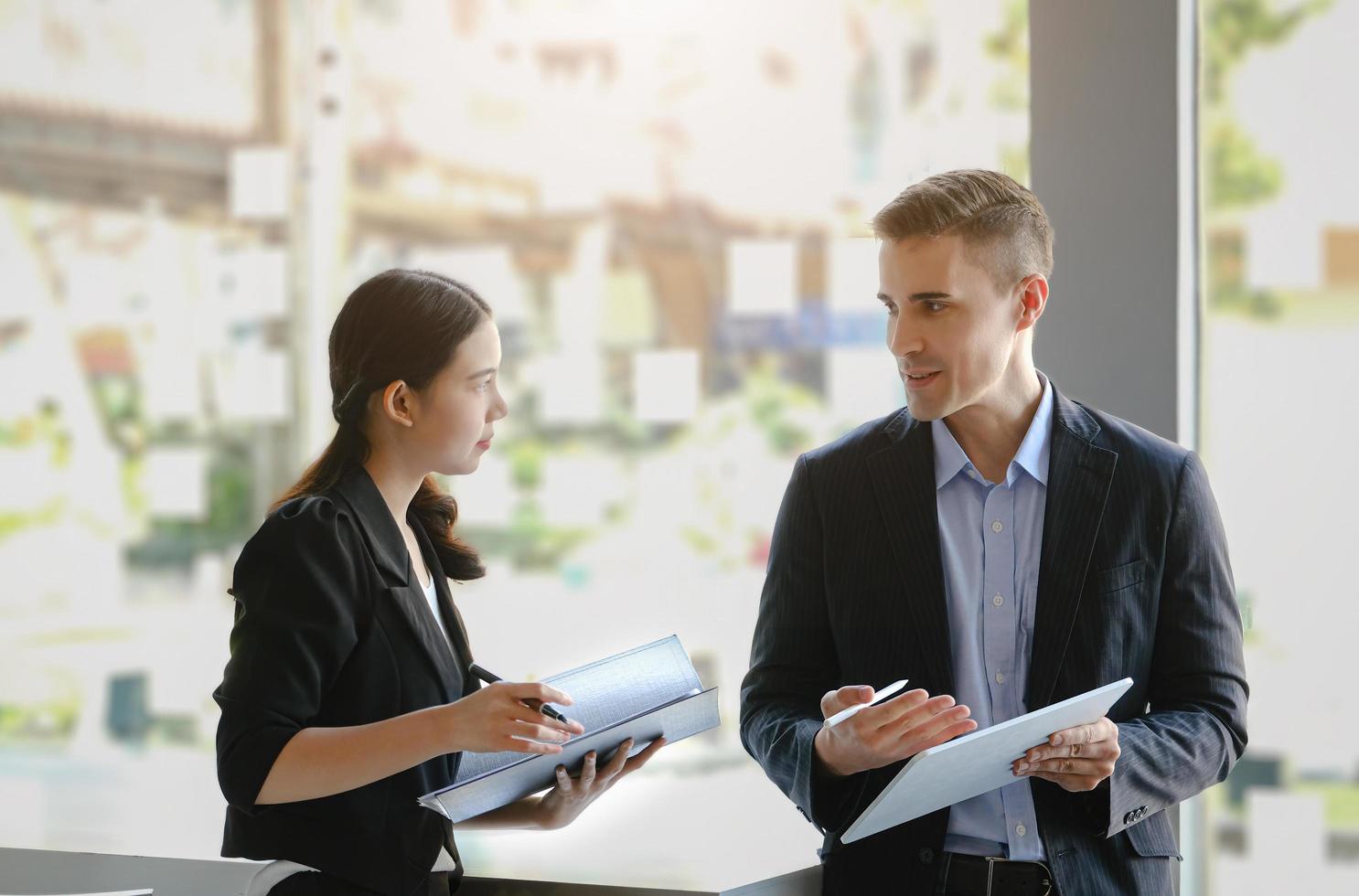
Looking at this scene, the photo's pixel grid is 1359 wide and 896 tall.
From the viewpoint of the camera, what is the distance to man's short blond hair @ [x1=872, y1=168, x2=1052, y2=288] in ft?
5.32

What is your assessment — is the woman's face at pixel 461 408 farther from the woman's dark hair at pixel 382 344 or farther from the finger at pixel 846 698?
the finger at pixel 846 698

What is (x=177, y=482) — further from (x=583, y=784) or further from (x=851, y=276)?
(x=583, y=784)

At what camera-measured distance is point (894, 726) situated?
1.36 metres

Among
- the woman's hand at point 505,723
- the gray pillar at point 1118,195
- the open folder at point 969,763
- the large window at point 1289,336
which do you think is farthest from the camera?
the large window at point 1289,336

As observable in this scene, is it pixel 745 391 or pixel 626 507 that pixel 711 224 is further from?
pixel 626 507

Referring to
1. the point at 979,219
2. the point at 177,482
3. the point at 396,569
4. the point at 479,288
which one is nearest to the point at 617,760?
the point at 396,569

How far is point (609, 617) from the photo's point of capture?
3.00 metres

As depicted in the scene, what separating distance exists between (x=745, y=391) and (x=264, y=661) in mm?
1576

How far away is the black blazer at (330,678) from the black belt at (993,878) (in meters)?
0.57

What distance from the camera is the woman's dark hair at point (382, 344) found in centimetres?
160

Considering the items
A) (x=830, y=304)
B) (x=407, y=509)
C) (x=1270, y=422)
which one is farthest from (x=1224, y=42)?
(x=407, y=509)

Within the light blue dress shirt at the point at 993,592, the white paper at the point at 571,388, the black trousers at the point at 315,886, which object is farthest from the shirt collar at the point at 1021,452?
the white paper at the point at 571,388

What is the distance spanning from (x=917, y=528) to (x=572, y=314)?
4.92ft

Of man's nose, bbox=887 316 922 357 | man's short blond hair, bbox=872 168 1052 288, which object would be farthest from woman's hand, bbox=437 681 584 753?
man's short blond hair, bbox=872 168 1052 288
